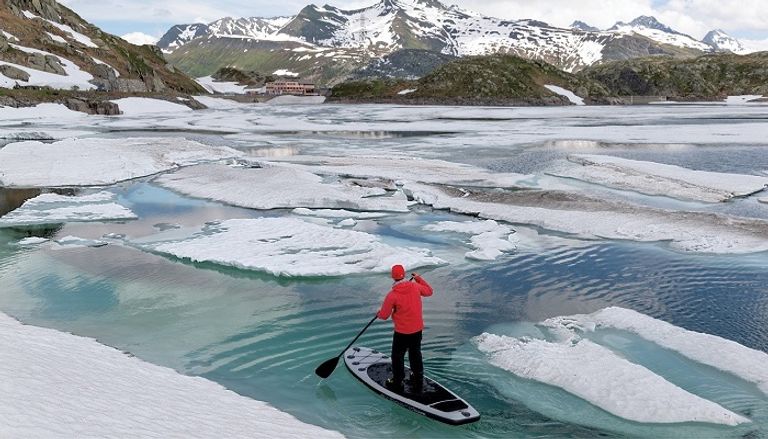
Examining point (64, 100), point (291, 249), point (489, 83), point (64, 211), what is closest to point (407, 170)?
point (291, 249)

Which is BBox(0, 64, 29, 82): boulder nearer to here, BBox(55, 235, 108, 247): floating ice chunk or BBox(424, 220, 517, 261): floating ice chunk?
BBox(55, 235, 108, 247): floating ice chunk

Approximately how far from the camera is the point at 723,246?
22141 mm

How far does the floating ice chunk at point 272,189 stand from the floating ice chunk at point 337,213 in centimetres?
92

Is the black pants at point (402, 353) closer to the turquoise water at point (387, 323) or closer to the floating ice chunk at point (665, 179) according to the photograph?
the turquoise water at point (387, 323)

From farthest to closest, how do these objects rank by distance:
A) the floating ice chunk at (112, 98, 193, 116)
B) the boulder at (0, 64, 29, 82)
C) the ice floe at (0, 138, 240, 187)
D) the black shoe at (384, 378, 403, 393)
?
the floating ice chunk at (112, 98, 193, 116) → the boulder at (0, 64, 29, 82) → the ice floe at (0, 138, 240, 187) → the black shoe at (384, 378, 403, 393)

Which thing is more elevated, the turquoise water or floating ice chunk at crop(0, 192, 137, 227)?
floating ice chunk at crop(0, 192, 137, 227)

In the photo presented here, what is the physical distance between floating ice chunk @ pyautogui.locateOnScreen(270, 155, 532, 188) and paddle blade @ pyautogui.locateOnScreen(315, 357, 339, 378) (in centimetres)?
2365

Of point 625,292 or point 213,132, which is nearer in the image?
point 625,292

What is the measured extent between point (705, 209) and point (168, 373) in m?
25.0

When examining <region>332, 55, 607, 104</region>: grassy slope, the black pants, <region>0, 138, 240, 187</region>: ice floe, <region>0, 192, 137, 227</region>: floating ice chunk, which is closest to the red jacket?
the black pants

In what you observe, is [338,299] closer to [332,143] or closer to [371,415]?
[371,415]

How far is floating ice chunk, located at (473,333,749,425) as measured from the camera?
11281mm

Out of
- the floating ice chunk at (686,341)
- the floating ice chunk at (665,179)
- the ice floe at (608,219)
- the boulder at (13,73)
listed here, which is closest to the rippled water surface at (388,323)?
the floating ice chunk at (686,341)

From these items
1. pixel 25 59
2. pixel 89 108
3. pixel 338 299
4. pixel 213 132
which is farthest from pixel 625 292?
pixel 25 59
